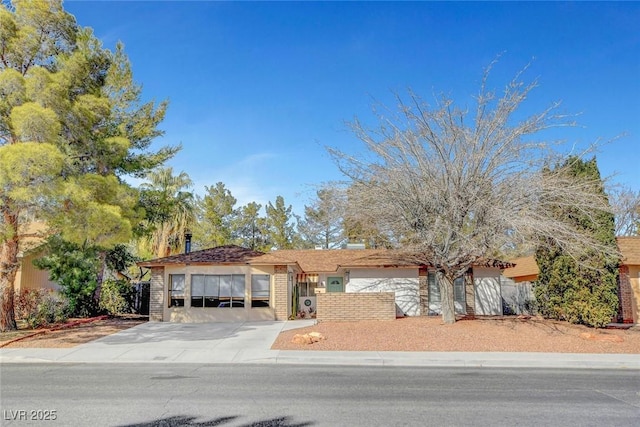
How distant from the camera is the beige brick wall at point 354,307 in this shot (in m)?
17.7

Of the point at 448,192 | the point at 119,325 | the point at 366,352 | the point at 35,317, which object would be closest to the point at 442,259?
the point at 448,192

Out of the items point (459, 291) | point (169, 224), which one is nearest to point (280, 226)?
point (169, 224)

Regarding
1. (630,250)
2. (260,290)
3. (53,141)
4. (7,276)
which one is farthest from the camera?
(630,250)

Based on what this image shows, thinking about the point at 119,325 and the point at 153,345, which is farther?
the point at 119,325

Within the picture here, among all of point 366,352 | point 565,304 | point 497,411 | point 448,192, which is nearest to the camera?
point 497,411

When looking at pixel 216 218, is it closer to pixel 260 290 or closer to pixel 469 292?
pixel 260 290

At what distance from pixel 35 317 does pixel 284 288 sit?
9818 mm

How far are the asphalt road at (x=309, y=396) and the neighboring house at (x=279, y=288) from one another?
8566mm

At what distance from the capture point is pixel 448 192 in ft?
48.9

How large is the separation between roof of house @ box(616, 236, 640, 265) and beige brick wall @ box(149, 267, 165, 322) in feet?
65.2

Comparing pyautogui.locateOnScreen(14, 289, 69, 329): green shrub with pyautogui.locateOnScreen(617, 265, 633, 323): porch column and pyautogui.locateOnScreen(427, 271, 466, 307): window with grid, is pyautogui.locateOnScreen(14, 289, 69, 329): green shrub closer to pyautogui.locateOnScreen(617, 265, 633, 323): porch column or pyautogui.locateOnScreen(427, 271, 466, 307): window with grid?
pyautogui.locateOnScreen(427, 271, 466, 307): window with grid

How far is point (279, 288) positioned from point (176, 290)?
15.4 ft

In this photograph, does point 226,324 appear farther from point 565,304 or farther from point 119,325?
point 565,304

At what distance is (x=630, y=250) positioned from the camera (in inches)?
808
